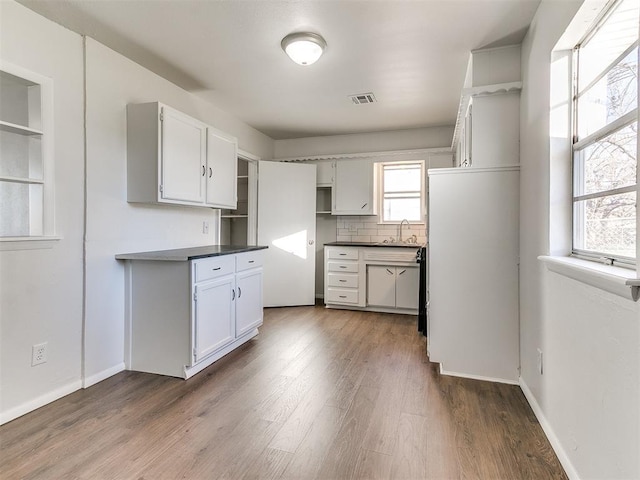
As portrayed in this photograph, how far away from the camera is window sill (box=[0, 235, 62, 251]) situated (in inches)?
76.6

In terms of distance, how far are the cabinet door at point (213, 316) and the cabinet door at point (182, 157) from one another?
2.59ft

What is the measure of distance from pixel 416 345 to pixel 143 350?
233 cm

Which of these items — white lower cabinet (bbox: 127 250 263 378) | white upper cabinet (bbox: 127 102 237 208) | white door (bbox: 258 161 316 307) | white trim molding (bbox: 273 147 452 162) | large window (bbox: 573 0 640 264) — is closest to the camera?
large window (bbox: 573 0 640 264)

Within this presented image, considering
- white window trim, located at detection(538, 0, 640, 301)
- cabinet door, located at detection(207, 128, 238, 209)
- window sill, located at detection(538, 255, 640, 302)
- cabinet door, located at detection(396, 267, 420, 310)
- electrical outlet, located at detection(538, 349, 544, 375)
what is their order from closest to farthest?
window sill, located at detection(538, 255, 640, 302) < white window trim, located at detection(538, 0, 640, 301) < electrical outlet, located at detection(538, 349, 544, 375) < cabinet door, located at detection(207, 128, 238, 209) < cabinet door, located at detection(396, 267, 420, 310)

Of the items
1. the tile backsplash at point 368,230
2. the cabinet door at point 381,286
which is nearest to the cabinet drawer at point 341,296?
the cabinet door at point 381,286

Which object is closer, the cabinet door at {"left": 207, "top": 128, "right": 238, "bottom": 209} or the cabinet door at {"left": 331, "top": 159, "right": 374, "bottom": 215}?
the cabinet door at {"left": 207, "top": 128, "right": 238, "bottom": 209}

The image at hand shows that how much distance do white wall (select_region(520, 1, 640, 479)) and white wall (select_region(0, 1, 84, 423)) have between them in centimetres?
285

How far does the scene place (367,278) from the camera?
452cm

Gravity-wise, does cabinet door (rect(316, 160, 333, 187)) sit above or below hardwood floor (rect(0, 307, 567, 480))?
above

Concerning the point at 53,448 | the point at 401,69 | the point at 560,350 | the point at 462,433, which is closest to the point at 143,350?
the point at 53,448

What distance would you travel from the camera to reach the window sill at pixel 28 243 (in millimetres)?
1945

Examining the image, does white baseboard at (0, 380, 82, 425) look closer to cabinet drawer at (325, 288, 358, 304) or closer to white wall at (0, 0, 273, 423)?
white wall at (0, 0, 273, 423)

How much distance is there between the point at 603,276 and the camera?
1.18m

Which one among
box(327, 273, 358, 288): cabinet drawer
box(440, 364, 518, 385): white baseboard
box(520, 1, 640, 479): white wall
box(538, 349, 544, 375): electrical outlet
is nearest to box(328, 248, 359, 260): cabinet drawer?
box(327, 273, 358, 288): cabinet drawer
